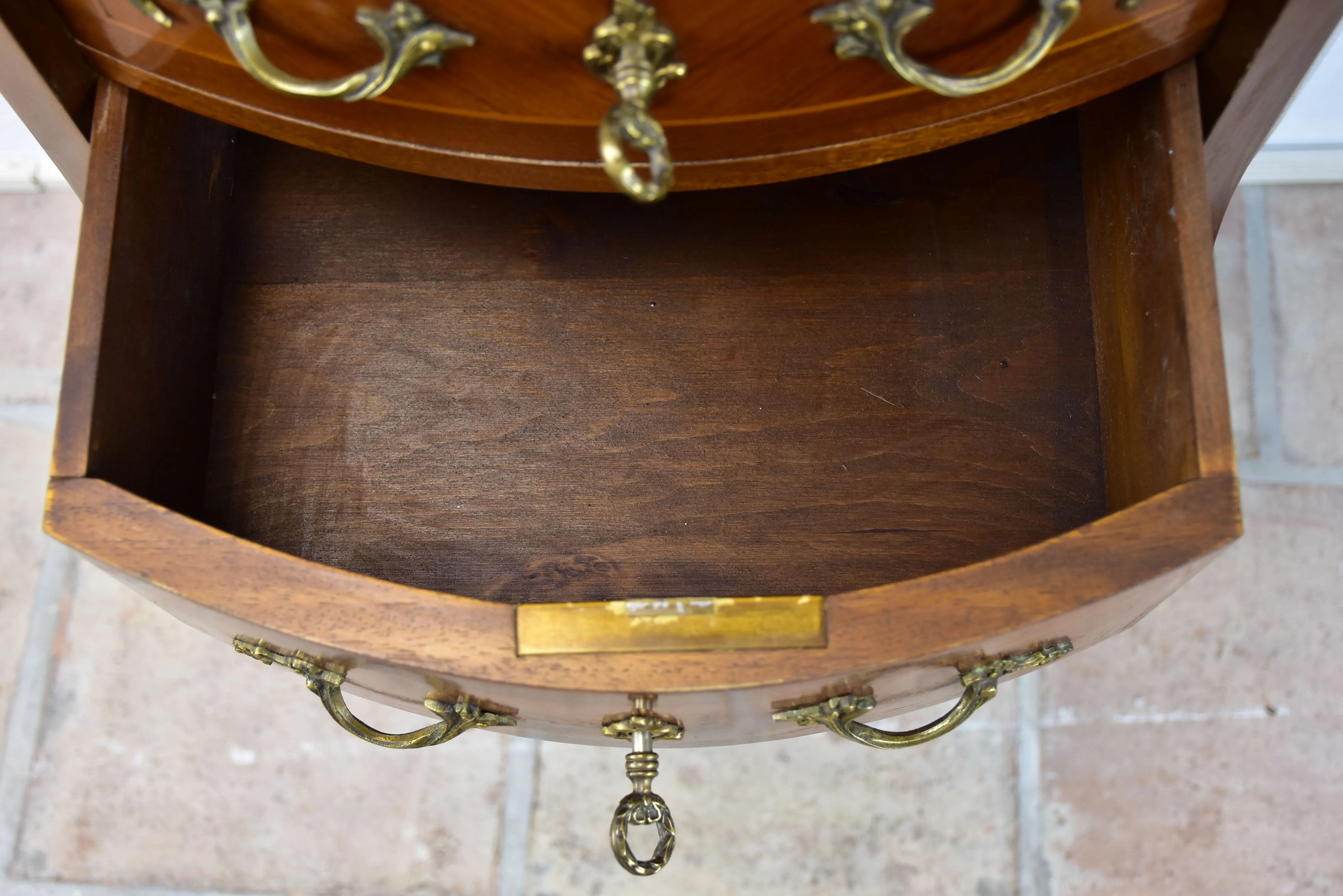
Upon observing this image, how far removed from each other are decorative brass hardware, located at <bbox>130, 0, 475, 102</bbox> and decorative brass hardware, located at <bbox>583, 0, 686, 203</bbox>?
0.05 metres

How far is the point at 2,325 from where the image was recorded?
92cm

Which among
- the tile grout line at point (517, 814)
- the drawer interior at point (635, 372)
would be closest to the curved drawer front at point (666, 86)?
the drawer interior at point (635, 372)

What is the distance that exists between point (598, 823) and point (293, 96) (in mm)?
569

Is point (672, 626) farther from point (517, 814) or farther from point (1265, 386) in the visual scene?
point (1265, 386)

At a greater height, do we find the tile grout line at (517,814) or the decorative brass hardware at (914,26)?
the decorative brass hardware at (914,26)

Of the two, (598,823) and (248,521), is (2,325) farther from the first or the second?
(598,823)

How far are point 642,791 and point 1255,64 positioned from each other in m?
0.38

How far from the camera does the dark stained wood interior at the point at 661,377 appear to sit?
0.56 m

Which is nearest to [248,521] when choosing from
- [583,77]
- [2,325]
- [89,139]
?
[89,139]

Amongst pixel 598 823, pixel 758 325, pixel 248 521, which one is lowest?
pixel 598 823

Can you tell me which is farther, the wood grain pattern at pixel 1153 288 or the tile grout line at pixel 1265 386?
the tile grout line at pixel 1265 386

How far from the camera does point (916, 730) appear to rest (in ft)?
1.59

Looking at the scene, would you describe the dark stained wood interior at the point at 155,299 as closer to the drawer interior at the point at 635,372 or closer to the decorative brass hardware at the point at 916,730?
the drawer interior at the point at 635,372

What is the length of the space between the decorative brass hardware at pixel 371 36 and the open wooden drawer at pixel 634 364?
0.45 feet
